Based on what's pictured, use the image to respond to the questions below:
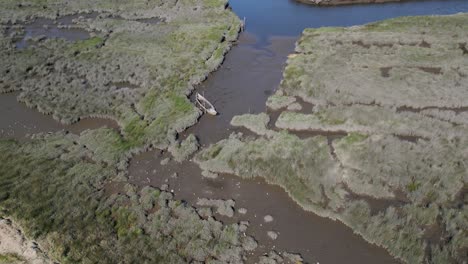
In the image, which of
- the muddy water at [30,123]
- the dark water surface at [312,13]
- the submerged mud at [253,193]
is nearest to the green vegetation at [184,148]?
the submerged mud at [253,193]

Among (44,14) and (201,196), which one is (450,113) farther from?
(44,14)

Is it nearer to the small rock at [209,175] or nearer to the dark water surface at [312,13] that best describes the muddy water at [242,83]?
the small rock at [209,175]

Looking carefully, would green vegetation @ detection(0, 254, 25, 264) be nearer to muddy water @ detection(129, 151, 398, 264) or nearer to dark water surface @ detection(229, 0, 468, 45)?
muddy water @ detection(129, 151, 398, 264)

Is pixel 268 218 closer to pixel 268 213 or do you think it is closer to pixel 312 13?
pixel 268 213

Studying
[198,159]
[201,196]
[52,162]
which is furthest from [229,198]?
[52,162]

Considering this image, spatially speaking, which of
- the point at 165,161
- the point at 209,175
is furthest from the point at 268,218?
the point at 165,161

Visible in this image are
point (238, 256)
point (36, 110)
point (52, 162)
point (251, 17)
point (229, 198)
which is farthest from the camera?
point (251, 17)
